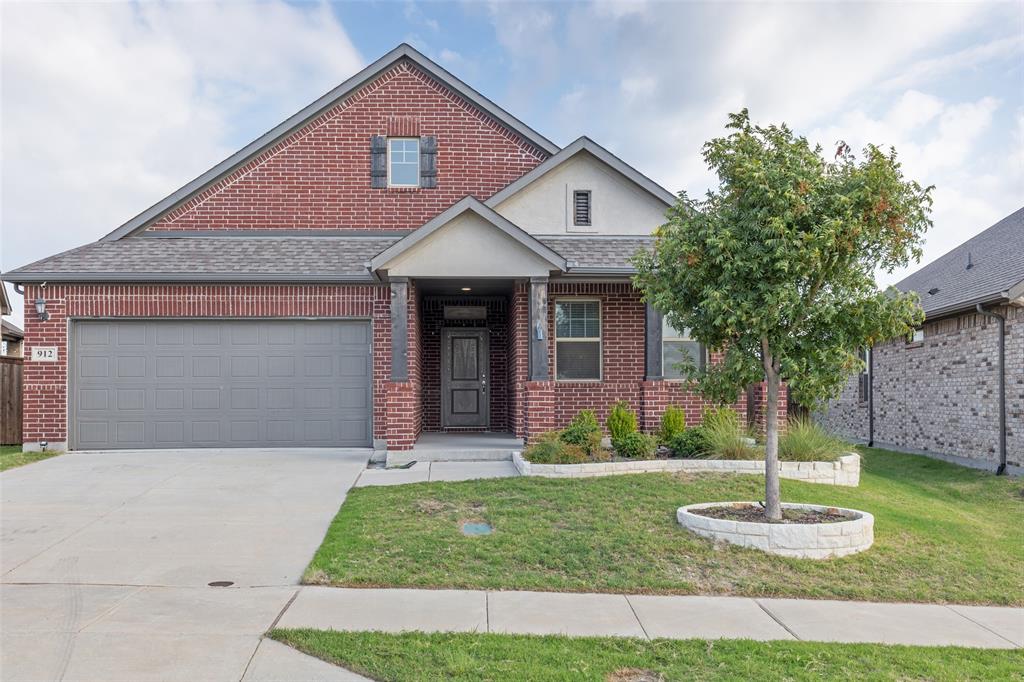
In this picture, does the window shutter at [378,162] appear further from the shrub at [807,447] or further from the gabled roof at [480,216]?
the shrub at [807,447]

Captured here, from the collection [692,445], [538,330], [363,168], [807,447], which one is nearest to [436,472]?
[538,330]

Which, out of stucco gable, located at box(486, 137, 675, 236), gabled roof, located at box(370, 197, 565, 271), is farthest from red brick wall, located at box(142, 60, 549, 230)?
gabled roof, located at box(370, 197, 565, 271)

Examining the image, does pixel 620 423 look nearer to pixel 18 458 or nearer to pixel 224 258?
pixel 224 258

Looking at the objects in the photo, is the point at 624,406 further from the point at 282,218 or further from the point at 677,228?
the point at 282,218

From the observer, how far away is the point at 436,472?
1123 centimetres

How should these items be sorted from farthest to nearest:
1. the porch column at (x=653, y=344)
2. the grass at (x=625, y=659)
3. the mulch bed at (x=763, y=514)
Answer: the porch column at (x=653, y=344) → the mulch bed at (x=763, y=514) → the grass at (x=625, y=659)

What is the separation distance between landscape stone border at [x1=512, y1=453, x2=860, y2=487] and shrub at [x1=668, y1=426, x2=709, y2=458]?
47 centimetres

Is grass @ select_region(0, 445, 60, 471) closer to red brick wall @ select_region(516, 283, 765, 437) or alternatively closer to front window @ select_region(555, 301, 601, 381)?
red brick wall @ select_region(516, 283, 765, 437)

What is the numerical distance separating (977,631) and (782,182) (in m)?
4.37

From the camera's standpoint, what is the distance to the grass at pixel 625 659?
4.86 metres

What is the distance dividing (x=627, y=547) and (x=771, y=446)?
208 cm

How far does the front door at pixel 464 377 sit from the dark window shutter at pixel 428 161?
9.83 feet

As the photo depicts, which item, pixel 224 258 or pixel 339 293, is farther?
pixel 224 258

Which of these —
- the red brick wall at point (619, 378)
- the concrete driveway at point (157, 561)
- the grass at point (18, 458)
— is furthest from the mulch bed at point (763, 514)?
the grass at point (18, 458)
